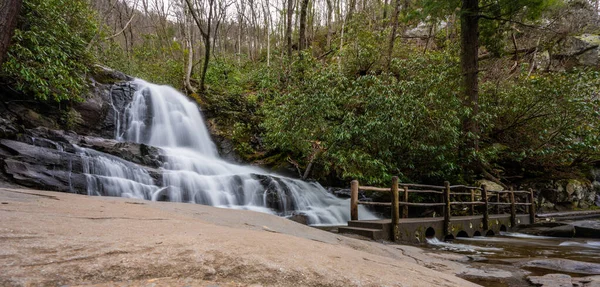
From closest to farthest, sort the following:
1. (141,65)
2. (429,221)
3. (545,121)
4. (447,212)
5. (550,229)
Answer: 1. (429,221)
2. (447,212)
3. (550,229)
4. (545,121)
5. (141,65)

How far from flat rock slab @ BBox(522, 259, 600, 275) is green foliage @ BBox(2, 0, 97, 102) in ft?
36.3

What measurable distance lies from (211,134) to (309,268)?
45.9ft

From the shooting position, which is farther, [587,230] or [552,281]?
[587,230]

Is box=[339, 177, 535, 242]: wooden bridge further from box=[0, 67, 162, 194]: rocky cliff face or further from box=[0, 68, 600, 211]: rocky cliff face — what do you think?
box=[0, 67, 162, 194]: rocky cliff face

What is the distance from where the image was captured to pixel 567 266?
488cm

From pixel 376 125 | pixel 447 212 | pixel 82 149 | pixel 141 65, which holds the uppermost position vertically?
pixel 141 65

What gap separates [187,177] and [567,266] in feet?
28.7

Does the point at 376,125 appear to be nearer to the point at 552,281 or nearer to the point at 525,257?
the point at 525,257

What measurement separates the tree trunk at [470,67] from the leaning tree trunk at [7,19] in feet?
40.0

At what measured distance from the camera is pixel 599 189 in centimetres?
1562


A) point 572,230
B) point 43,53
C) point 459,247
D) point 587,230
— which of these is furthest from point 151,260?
point 587,230

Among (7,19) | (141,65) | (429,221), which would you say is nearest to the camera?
(7,19)

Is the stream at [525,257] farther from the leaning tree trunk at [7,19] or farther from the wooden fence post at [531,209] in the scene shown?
the leaning tree trunk at [7,19]

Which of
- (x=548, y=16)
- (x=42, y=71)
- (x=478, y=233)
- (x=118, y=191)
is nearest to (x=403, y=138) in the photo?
(x=478, y=233)
